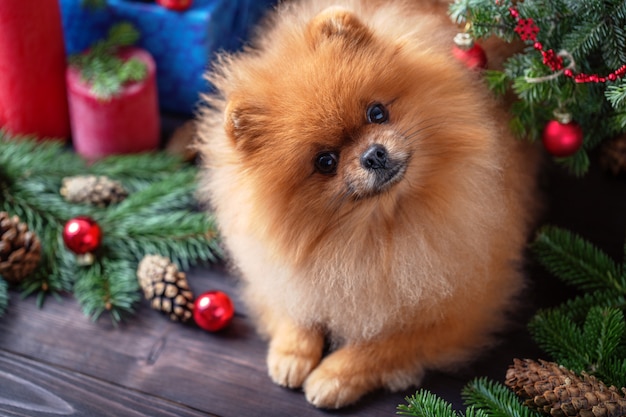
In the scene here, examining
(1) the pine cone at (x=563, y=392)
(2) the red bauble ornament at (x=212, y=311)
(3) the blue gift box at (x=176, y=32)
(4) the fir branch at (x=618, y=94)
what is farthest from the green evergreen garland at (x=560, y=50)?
(3) the blue gift box at (x=176, y=32)

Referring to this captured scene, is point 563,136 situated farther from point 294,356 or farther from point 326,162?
point 294,356

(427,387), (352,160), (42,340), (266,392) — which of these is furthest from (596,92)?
(42,340)

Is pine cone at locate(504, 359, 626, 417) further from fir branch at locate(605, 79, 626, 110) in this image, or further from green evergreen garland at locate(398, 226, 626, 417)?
fir branch at locate(605, 79, 626, 110)

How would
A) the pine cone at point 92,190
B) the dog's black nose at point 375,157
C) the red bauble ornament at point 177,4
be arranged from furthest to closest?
the red bauble ornament at point 177,4 < the pine cone at point 92,190 < the dog's black nose at point 375,157

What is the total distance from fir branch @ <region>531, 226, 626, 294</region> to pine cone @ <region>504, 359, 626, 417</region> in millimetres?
305

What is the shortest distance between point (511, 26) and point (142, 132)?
1.03m

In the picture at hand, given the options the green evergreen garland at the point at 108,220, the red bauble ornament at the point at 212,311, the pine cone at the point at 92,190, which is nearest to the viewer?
the red bauble ornament at the point at 212,311

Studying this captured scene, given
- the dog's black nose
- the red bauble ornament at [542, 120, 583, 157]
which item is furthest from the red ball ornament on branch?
the dog's black nose

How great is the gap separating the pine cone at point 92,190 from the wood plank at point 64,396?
1.43ft

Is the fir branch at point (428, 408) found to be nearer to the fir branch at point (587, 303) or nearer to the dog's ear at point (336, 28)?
the fir branch at point (587, 303)

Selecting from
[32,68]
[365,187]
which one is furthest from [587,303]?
Result: [32,68]

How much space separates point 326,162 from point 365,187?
0.25ft

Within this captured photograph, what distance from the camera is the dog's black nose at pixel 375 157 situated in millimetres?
1113

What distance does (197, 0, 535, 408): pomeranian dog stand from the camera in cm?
114
